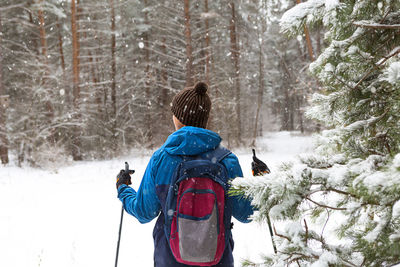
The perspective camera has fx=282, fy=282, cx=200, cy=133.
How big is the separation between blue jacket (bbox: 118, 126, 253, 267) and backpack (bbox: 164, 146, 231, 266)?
0.07 m

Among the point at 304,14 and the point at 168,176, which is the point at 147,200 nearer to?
the point at 168,176

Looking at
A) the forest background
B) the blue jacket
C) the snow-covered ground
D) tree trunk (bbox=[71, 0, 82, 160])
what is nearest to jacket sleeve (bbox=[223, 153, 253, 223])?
the blue jacket

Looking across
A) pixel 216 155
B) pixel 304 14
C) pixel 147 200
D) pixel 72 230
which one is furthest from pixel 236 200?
pixel 72 230

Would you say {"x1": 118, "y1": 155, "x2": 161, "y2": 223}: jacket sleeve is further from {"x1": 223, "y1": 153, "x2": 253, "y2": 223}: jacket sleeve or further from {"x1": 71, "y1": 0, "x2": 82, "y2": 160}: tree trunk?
{"x1": 71, "y1": 0, "x2": 82, "y2": 160}: tree trunk

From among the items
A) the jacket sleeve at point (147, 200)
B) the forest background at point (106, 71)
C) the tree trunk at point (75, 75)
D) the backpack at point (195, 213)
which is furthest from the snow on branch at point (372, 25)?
the tree trunk at point (75, 75)

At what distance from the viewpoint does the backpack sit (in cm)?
169

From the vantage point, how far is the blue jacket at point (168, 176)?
1.79 metres

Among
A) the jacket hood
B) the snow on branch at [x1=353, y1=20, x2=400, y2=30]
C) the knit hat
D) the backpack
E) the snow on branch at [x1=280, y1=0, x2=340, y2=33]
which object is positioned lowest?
the backpack

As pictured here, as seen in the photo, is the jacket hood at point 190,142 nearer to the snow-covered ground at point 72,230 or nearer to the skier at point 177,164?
the skier at point 177,164

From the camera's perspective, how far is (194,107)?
6.61 ft

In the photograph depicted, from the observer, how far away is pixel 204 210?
1721 mm

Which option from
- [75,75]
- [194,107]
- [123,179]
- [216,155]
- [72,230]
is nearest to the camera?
[216,155]

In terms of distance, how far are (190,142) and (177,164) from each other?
161 millimetres

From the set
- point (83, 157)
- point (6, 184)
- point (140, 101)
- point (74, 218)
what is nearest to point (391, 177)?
point (74, 218)
